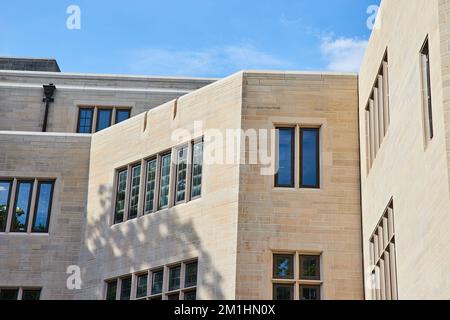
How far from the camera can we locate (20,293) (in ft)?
77.2

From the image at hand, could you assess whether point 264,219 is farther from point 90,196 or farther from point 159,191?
point 90,196

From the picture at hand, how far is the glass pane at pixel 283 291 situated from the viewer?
63.3ft

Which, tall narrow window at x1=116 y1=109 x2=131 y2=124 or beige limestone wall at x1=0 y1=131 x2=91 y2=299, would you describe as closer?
beige limestone wall at x1=0 y1=131 x2=91 y2=299

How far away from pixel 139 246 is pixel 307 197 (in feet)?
14.5

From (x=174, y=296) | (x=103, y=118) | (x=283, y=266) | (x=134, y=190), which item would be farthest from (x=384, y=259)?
(x=103, y=118)

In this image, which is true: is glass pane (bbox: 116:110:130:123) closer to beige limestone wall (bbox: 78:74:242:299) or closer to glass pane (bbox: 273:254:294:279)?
beige limestone wall (bbox: 78:74:242:299)

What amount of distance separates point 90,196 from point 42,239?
5.58 ft

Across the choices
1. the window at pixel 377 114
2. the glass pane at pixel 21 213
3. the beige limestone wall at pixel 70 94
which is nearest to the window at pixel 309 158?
the window at pixel 377 114

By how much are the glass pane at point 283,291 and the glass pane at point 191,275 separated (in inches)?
72.1

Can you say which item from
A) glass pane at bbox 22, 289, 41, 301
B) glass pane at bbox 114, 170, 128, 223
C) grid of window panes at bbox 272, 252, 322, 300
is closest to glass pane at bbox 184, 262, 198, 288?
grid of window panes at bbox 272, 252, 322, 300

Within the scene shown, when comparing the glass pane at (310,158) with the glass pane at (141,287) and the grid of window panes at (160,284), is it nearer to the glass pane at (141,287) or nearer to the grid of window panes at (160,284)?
the grid of window panes at (160,284)

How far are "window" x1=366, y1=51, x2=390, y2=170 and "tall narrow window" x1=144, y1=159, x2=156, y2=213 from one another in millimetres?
5501

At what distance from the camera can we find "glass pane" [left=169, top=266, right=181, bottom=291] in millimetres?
20547

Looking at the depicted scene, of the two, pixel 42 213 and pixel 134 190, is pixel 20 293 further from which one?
pixel 134 190
